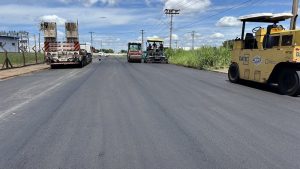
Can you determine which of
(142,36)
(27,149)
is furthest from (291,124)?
(142,36)

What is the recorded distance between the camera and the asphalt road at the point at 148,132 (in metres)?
4.84

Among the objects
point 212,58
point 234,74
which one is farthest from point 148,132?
point 212,58

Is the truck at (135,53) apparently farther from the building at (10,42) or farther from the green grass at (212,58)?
the building at (10,42)

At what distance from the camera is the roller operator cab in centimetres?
1182

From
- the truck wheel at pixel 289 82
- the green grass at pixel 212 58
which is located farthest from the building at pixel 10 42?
the truck wheel at pixel 289 82

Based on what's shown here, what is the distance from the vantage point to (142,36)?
3873 inches

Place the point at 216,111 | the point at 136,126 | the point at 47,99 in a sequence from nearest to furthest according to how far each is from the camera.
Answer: the point at 136,126 → the point at 216,111 → the point at 47,99

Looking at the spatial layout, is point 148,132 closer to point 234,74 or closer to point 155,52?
point 234,74

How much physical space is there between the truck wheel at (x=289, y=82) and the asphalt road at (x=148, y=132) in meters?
1.21

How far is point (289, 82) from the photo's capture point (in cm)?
1204

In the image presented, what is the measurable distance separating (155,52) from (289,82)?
30143 millimetres

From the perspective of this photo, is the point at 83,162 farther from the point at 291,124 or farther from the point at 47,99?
the point at 47,99

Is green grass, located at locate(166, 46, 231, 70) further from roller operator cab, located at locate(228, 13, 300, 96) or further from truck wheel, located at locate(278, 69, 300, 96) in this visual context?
truck wheel, located at locate(278, 69, 300, 96)

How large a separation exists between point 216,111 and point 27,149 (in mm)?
4880
